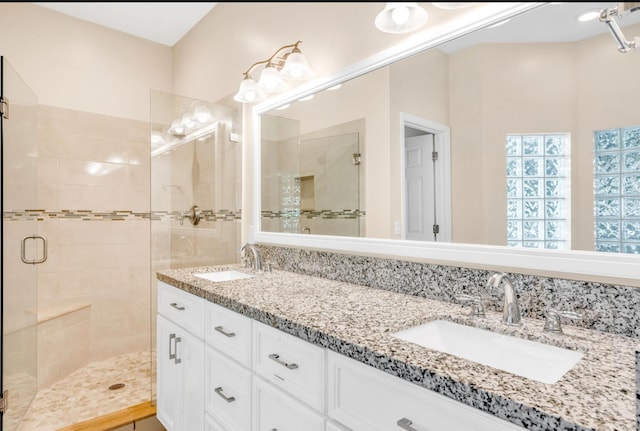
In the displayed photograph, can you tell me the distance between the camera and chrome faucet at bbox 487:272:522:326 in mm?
1043

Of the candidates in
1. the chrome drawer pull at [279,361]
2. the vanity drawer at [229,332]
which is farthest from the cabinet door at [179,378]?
the chrome drawer pull at [279,361]

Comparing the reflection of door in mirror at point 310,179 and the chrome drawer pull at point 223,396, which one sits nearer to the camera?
the chrome drawer pull at point 223,396

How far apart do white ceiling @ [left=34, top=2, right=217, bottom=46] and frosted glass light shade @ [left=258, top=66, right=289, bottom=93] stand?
115 cm

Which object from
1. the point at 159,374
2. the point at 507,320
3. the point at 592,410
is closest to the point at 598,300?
the point at 507,320

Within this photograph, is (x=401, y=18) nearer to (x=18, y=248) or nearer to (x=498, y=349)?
(x=498, y=349)

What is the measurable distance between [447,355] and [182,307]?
4.41ft

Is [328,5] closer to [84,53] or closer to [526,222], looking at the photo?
[526,222]

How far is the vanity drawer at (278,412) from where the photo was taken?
100 cm

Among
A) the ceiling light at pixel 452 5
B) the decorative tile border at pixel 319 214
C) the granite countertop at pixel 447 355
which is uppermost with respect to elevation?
the ceiling light at pixel 452 5

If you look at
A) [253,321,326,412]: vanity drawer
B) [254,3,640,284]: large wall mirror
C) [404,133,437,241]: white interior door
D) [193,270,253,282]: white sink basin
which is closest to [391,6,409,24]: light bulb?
[254,3,640,284]: large wall mirror

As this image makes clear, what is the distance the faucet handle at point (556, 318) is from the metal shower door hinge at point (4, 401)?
8.14 feet

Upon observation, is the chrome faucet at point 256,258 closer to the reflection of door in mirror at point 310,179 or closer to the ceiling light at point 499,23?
the reflection of door in mirror at point 310,179

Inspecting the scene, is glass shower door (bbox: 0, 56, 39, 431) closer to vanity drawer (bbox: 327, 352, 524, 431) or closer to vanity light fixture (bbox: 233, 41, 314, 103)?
vanity light fixture (bbox: 233, 41, 314, 103)

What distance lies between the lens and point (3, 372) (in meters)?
1.88
